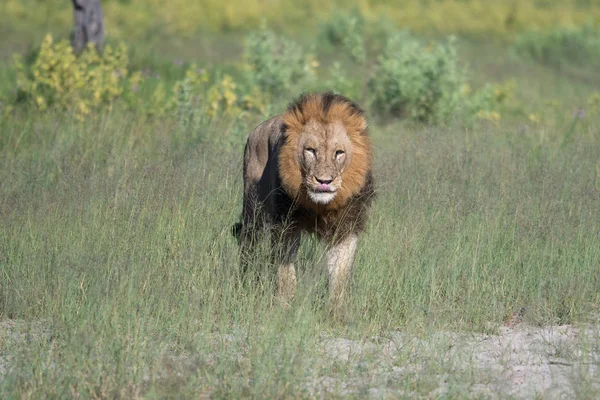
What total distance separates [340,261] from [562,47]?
673 inches

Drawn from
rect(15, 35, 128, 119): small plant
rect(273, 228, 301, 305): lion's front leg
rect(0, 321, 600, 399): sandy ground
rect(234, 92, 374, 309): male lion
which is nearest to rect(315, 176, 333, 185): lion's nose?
rect(234, 92, 374, 309): male lion

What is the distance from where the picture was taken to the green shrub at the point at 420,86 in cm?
1255

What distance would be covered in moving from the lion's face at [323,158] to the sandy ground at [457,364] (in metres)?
0.82

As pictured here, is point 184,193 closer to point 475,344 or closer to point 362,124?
point 362,124

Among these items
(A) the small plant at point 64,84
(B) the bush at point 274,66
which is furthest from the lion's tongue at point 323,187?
(B) the bush at point 274,66

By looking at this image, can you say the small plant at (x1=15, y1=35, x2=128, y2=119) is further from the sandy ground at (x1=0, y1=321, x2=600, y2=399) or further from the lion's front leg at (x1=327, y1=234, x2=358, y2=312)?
the sandy ground at (x1=0, y1=321, x2=600, y2=399)

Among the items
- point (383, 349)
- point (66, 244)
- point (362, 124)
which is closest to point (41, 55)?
point (66, 244)

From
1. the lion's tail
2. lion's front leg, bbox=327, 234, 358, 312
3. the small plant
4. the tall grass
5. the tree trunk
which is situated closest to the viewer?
the tall grass

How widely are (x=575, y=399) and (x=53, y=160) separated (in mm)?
5624

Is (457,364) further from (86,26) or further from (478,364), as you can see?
(86,26)

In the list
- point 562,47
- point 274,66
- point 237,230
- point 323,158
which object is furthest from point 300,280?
point 562,47

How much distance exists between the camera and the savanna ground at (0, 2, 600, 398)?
469 cm

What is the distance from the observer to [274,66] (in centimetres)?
1308

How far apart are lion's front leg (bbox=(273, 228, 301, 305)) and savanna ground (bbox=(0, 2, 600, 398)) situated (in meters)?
0.08
